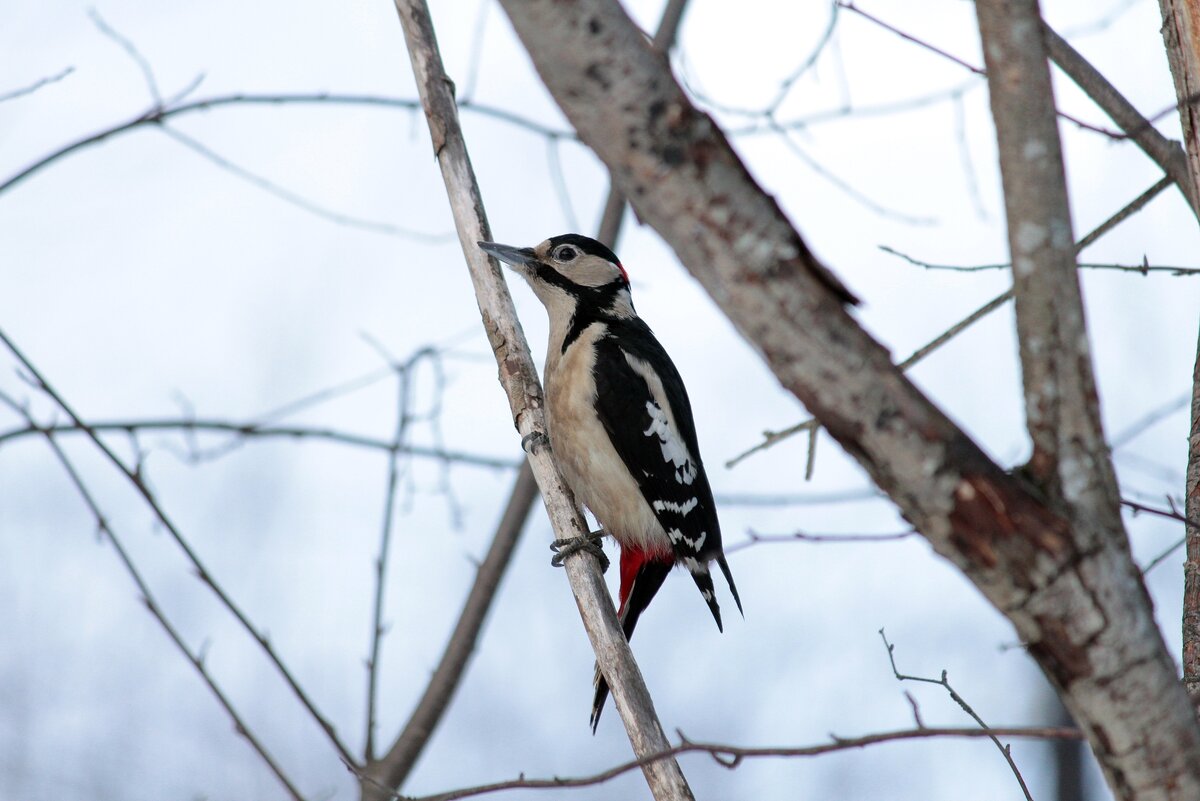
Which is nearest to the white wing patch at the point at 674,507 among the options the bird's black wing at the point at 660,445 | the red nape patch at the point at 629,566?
the bird's black wing at the point at 660,445

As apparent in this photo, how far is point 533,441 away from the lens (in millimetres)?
3344

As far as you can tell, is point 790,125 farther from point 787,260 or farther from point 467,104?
point 787,260

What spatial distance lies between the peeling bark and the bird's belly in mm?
2090

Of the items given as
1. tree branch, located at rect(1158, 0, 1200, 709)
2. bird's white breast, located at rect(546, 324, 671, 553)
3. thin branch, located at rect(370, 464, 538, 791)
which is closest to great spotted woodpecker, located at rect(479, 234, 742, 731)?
bird's white breast, located at rect(546, 324, 671, 553)

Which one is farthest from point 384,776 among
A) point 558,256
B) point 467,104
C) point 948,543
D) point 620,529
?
point 948,543

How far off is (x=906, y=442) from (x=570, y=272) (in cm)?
272

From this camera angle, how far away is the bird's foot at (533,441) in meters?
3.34

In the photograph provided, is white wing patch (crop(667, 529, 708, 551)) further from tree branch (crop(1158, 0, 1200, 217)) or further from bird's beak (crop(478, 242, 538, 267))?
tree branch (crop(1158, 0, 1200, 217))

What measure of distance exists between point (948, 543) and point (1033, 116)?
53 centimetres

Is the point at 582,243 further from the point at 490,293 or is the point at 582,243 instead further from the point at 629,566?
the point at 629,566

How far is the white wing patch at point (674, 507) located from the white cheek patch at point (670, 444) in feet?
0.25

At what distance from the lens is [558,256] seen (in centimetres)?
403

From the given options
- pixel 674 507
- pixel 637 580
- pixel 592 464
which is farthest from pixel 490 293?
pixel 637 580

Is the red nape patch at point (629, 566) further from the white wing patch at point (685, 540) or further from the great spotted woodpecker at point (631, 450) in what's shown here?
the white wing patch at point (685, 540)
